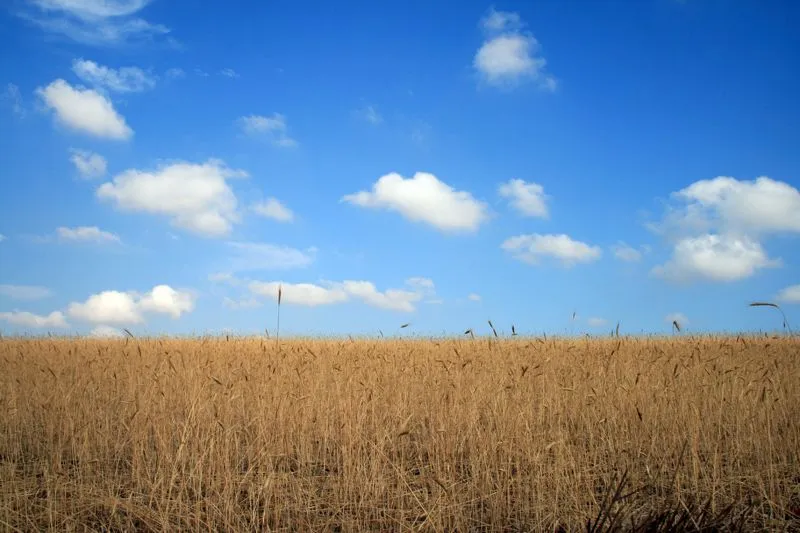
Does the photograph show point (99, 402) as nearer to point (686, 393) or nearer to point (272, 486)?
point (272, 486)

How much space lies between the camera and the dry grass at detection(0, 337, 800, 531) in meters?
3.92

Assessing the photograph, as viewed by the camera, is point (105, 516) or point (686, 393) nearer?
point (105, 516)

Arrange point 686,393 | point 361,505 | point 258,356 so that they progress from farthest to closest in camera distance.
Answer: point 258,356 < point 686,393 < point 361,505

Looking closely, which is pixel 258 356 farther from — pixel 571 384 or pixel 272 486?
pixel 272 486

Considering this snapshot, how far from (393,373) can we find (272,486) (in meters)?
4.04

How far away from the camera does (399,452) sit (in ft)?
17.7

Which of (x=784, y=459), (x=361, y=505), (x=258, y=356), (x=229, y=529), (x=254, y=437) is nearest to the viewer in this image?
(x=229, y=529)

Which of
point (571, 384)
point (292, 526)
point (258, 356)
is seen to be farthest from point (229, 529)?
point (258, 356)

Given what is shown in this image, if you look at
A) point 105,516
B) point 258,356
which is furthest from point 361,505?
point 258,356

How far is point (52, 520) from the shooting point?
3889 millimetres

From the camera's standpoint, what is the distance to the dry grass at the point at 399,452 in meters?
3.92

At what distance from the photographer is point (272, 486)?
4.14m

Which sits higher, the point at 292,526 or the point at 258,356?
the point at 258,356

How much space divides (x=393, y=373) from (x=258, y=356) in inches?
142
